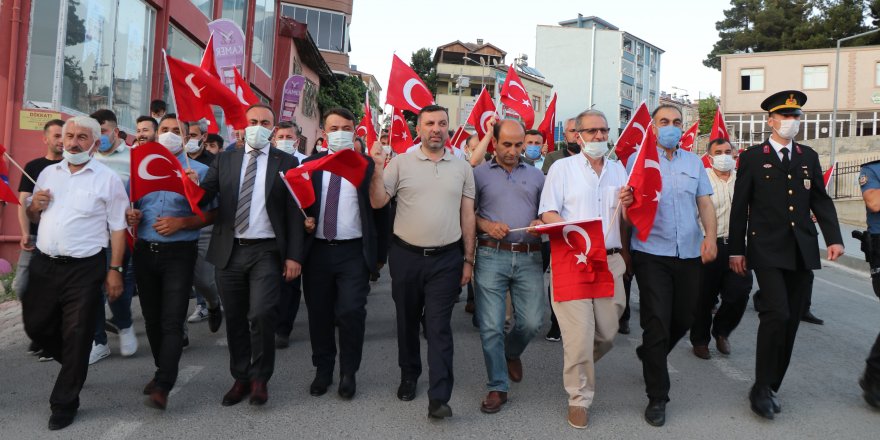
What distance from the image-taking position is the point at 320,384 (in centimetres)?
483

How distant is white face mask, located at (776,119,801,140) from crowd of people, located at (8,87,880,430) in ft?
0.05

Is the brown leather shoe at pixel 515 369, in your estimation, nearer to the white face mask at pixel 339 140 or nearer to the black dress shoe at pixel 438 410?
the black dress shoe at pixel 438 410

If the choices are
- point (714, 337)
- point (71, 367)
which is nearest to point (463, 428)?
point (71, 367)

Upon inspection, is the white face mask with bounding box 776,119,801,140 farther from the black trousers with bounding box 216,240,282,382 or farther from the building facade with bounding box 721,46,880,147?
the building facade with bounding box 721,46,880,147

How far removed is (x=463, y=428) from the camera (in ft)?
13.8

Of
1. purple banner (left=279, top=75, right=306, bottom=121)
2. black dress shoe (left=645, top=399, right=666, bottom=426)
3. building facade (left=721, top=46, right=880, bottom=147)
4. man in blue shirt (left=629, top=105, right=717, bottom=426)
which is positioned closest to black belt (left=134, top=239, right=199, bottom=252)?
man in blue shirt (left=629, top=105, right=717, bottom=426)

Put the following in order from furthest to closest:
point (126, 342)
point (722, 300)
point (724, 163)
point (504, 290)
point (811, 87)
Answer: point (811, 87), point (724, 163), point (722, 300), point (126, 342), point (504, 290)

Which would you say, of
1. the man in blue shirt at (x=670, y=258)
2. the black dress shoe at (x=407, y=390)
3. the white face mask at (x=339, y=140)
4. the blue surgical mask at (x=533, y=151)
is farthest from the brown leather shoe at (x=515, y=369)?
the blue surgical mask at (x=533, y=151)

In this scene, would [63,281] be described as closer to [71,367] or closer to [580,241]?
[71,367]

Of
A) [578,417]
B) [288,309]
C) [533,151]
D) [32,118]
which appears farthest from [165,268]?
[32,118]

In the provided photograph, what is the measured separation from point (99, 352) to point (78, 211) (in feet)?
6.26

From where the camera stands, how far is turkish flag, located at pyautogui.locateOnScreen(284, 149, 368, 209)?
453 centimetres

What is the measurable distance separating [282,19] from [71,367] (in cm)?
2120

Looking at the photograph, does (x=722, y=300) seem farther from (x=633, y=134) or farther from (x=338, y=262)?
(x=338, y=262)
